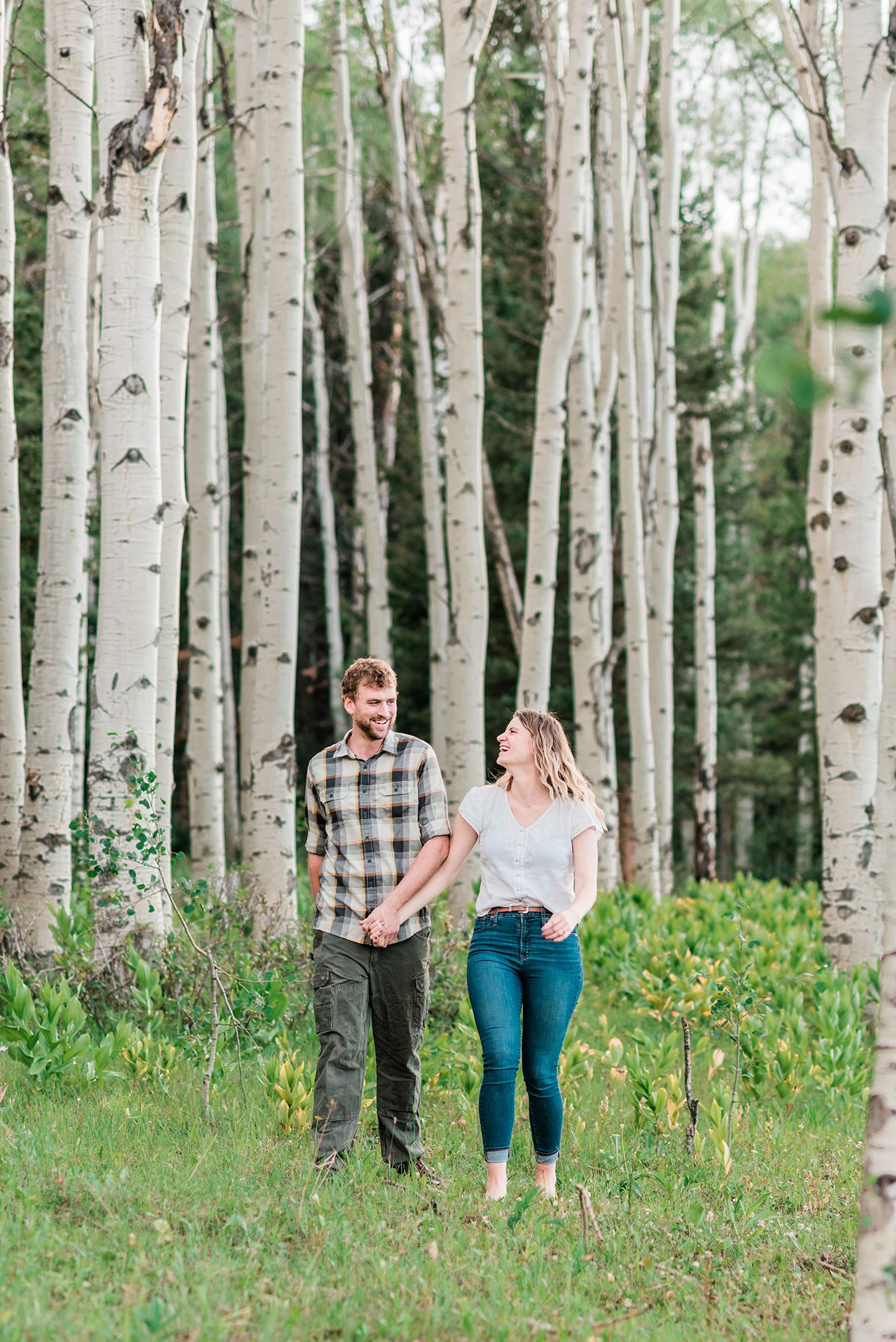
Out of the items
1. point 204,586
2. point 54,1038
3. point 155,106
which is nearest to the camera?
point 54,1038

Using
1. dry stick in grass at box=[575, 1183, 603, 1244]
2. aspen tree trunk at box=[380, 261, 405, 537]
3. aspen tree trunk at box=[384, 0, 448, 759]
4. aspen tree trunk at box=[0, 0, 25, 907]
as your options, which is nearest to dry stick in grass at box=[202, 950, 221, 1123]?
dry stick in grass at box=[575, 1183, 603, 1244]

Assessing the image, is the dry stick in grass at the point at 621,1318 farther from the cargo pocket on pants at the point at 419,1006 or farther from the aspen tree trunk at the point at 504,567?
the aspen tree trunk at the point at 504,567

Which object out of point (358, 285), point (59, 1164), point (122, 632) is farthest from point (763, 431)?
point (59, 1164)

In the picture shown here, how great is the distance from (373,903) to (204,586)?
5259 mm

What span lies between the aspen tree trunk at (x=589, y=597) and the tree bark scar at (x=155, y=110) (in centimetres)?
566

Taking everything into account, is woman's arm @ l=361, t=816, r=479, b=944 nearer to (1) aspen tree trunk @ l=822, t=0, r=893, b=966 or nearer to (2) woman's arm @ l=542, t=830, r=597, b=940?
(2) woman's arm @ l=542, t=830, r=597, b=940

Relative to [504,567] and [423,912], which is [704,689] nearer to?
[504,567]

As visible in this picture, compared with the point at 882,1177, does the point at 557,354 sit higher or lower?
higher

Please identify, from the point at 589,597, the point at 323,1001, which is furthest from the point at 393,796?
the point at 589,597

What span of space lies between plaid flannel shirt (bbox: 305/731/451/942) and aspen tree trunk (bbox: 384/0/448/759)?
26.0 feet

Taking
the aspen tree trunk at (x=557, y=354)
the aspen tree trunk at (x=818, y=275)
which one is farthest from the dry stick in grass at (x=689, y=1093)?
the aspen tree trunk at (x=557, y=354)

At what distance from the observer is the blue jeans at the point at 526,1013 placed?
3.81 meters

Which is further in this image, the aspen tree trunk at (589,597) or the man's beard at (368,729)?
the aspen tree trunk at (589,597)

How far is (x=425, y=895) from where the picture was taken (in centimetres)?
393
